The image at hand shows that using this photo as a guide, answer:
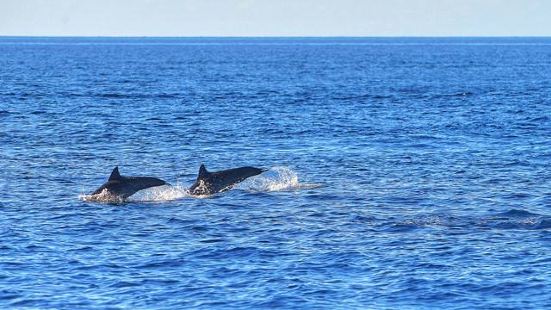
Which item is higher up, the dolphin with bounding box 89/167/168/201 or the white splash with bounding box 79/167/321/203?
the dolphin with bounding box 89/167/168/201

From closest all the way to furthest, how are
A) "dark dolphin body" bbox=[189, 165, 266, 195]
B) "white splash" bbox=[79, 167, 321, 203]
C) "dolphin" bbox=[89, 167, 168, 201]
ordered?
1. "dolphin" bbox=[89, 167, 168, 201]
2. "white splash" bbox=[79, 167, 321, 203]
3. "dark dolphin body" bbox=[189, 165, 266, 195]

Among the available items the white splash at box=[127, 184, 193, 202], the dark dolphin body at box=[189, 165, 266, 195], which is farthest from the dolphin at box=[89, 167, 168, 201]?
the dark dolphin body at box=[189, 165, 266, 195]

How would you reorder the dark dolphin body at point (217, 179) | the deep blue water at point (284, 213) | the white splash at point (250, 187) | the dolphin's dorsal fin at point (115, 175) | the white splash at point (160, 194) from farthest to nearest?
1. the dark dolphin body at point (217, 179)
2. the white splash at point (160, 194)
3. the white splash at point (250, 187)
4. the dolphin's dorsal fin at point (115, 175)
5. the deep blue water at point (284, 213)

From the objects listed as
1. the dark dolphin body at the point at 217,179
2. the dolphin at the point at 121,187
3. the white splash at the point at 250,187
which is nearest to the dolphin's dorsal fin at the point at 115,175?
the dolphin at the point at 121,187

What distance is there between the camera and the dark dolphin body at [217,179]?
35.9 meters

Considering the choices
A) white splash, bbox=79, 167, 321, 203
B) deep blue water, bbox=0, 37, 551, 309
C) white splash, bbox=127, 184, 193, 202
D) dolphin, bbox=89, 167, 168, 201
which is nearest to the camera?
deep blue water, bbox=0, 37, 551, 309

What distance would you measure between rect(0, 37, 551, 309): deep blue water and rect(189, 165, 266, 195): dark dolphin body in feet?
1.70

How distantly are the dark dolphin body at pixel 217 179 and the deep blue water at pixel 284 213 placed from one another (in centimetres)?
52

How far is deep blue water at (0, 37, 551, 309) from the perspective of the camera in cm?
2336

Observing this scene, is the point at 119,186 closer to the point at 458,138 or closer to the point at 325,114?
the point at 458,138

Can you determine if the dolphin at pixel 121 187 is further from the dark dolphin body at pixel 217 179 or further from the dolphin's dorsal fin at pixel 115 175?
the dark dolphin body at pixel 217 179

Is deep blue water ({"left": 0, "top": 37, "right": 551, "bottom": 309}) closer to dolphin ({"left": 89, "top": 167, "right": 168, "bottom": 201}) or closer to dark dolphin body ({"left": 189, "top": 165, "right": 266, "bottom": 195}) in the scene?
dolphin ({"left": 89, "top": 167, "right": 168, "bottom": 201})

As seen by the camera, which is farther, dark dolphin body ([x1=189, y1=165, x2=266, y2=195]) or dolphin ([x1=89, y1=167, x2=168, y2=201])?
dark dolphin body ([x1=189, y1=165, x2=266, y2=195])

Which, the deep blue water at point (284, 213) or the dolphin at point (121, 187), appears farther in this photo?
the dolphin at point (121, 187)
